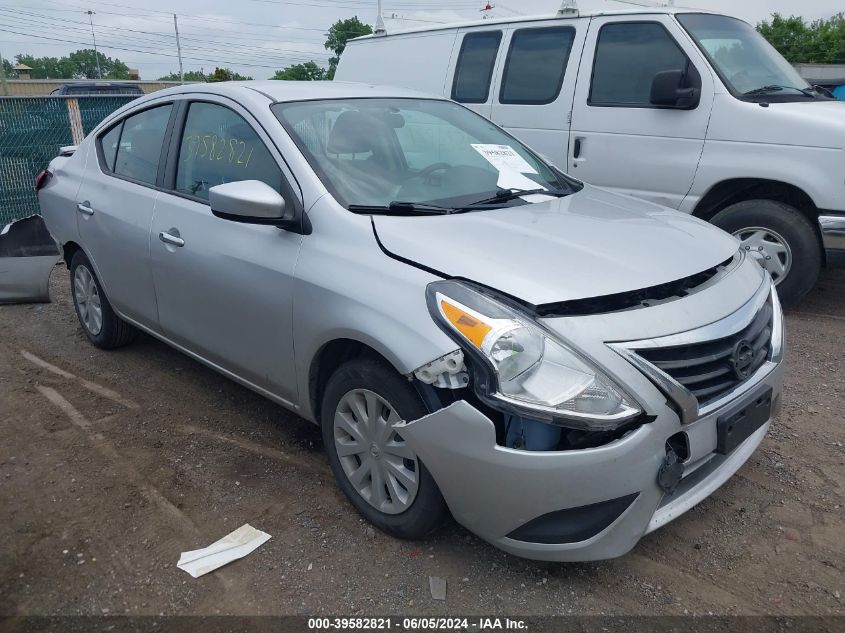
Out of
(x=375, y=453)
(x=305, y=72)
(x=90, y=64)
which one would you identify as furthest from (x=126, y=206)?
(x=90, y=64)

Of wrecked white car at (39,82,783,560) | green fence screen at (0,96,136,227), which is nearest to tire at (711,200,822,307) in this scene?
wrecked white car at (39,82,783,560)

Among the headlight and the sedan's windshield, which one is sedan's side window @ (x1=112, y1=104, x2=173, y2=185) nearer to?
the sedan's windshield

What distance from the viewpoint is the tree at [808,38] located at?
35688 millimetres

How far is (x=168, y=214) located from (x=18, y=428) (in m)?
1.44

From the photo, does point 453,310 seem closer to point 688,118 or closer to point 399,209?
point 399,209

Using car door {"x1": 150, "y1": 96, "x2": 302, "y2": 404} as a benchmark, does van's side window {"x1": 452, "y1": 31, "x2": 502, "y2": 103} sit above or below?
above

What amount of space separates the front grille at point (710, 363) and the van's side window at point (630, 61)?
135 inches

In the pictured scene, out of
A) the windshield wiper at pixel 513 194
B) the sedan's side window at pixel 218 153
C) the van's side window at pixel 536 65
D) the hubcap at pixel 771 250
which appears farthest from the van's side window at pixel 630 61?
the sedan's side window at pixel 218 153

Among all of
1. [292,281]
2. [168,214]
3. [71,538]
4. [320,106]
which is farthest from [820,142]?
[71,538]

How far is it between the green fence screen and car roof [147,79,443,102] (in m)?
5.65

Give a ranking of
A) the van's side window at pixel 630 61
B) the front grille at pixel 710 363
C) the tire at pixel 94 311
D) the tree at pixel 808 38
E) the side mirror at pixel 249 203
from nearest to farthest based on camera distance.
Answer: the front grille at pixel 710 363 < the side mirror at pixel 249 203 < the tire at pixel 94 311 < the van's side window at pixel 630 61 < the tree at pixel 808 38

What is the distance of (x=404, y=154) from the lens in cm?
342

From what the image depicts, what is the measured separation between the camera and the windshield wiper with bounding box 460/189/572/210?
10.4 feet

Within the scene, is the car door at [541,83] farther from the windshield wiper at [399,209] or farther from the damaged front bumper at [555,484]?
the damaged front bumper at [555,484]
